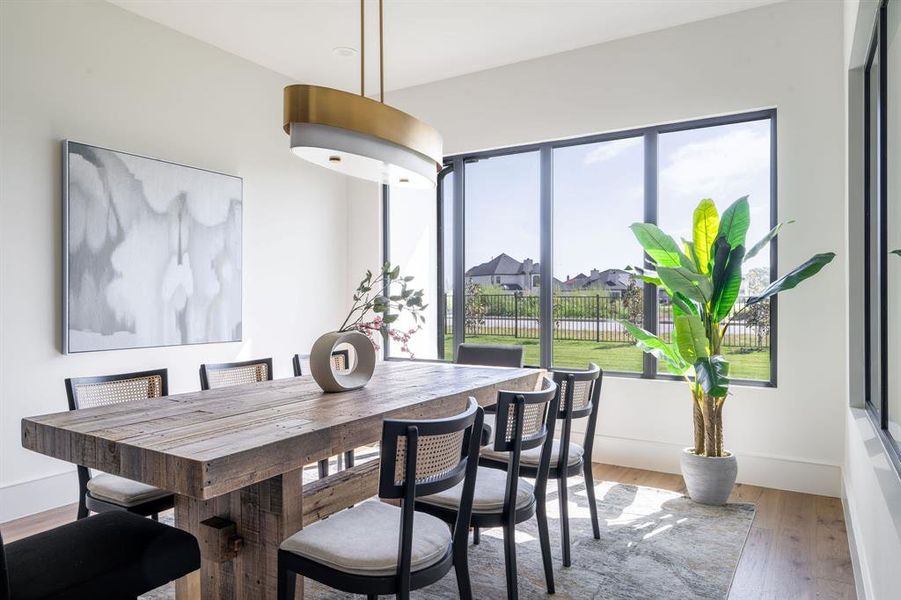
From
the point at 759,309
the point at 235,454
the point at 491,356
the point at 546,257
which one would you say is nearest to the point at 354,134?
the point at 235,454

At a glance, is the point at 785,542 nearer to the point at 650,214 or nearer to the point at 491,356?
the point at 491,356

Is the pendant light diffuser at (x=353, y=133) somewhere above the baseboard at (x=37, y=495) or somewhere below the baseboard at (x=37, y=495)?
above

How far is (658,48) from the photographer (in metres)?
4.16

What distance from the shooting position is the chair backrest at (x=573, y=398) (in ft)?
8.19

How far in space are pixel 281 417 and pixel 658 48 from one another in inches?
145

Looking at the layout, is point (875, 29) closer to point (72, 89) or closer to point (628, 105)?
point (628, 105)

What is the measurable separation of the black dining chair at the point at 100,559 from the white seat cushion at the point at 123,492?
0.43m

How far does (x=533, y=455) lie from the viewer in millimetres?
2572

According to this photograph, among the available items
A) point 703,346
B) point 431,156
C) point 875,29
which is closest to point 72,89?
point 431,156

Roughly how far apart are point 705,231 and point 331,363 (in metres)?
2.33

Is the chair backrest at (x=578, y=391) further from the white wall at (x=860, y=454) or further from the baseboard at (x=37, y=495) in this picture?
the baseboard at (x=37, y=495)

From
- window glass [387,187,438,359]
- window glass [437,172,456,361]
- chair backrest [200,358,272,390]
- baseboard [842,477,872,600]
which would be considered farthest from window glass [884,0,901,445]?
window glass [387,187,438,359]

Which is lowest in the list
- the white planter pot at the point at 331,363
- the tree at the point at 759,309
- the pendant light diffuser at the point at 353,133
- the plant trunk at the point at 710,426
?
the plant trunk at the point at 710,426

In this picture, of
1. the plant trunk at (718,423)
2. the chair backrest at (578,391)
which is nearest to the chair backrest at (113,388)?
the chair backrest at (578,391)
